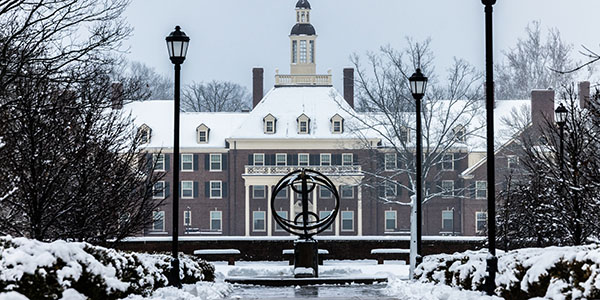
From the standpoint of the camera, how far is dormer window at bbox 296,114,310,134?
67.3 metres

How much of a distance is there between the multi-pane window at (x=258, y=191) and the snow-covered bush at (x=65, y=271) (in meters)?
53.5

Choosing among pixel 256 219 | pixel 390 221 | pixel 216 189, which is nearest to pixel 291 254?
pixel 256 219

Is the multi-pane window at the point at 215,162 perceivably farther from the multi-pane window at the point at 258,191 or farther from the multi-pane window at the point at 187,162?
the multi-pane window at the point at 258,191

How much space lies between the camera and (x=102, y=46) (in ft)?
68.0

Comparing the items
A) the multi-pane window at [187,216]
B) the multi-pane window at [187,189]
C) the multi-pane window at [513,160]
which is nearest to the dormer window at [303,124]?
the multi-pane window at [187,189]

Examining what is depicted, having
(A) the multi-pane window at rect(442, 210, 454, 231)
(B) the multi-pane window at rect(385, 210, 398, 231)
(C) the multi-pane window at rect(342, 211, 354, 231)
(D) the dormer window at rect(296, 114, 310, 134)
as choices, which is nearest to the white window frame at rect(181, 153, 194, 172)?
(D) the dormer window at rect(296, 114, 310, 134)

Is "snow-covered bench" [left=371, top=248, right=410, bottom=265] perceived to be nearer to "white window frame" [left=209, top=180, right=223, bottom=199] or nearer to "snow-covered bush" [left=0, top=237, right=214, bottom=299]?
"snow-covered bush" [left=0, top=237, right=214, bottom=299]

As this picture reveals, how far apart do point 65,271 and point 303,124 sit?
5801 centimetres

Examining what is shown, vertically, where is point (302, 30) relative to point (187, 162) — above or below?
above

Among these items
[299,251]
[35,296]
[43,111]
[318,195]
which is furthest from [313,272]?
[318,195]

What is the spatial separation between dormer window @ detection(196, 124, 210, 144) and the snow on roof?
0.88 ft

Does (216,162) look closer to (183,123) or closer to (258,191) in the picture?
(258,191)

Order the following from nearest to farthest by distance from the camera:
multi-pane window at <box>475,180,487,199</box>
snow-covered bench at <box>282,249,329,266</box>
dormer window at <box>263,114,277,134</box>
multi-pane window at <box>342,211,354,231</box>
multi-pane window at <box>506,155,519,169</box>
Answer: snow-covered bench at <box>282,249,329,266</box> < multi-pane window at <box>506,155,519,169</box> < multi-pane window at <box>475,180,487,199</box> < multi-pane window at <box>342,211,354,231</box> < dormer window at <box>263,114,277,134</box>

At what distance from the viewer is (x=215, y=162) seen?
2665 inches
